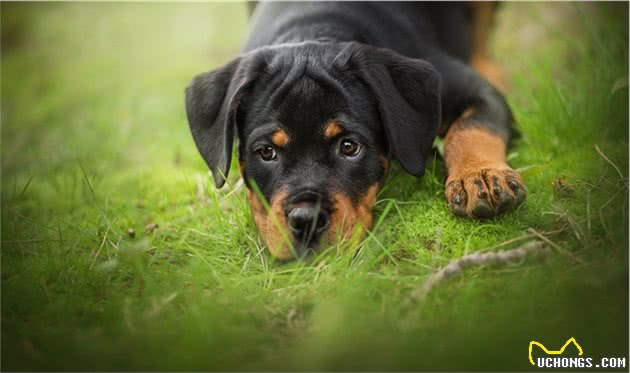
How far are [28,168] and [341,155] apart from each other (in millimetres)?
3710

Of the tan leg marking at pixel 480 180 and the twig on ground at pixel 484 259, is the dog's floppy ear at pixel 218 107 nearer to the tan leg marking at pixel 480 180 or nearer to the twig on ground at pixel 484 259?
the tan leg marking at pixel 480 180

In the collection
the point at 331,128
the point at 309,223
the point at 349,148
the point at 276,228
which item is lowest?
the point at 276,228

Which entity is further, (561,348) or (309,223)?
(309,223)

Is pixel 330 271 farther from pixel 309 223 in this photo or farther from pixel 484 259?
pixel 484 259

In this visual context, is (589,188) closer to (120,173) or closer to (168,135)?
(120,173)

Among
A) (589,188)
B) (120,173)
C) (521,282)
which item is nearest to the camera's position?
(521,282)

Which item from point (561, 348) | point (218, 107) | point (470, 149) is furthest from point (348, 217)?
point (561, 348)

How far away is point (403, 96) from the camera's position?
330cm

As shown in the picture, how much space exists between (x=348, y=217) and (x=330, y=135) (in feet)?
1.51

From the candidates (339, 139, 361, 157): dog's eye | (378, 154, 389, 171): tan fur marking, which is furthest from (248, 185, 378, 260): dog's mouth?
(378, 154, 389, 171): tan fur marking

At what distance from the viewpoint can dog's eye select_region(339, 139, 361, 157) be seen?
3.17 m

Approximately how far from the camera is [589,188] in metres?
3.00

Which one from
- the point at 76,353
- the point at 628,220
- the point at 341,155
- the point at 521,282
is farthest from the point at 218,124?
the point at 628,220

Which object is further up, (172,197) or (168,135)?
(172,197)
